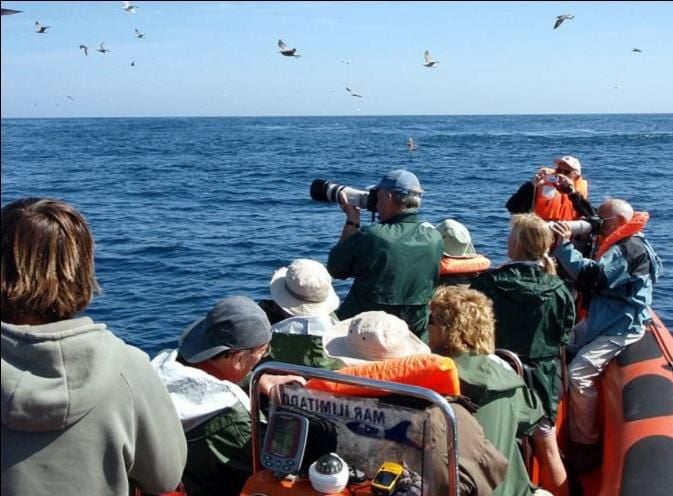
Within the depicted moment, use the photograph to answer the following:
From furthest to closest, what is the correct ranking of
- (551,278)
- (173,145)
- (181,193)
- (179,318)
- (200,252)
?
(173,145) < (181,193) < (200,252) < (179,318) < (551,278)

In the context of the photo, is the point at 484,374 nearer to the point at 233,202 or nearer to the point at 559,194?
the point at 559,194

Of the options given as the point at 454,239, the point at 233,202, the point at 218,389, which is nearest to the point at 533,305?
the point at 454,239

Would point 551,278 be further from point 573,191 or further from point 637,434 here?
point 573,191

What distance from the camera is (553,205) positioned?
5984 millimetres

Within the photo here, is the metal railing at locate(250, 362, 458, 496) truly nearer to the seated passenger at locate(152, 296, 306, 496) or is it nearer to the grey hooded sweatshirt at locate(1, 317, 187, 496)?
the seated passenger at locate(152, 296, 306, 496)

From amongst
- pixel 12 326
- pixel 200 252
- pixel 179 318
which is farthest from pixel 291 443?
pixel 200 252

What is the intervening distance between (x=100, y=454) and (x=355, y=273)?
2406 mm

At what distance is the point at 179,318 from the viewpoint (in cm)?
1002

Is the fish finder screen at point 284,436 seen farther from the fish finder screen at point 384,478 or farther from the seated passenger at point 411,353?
the seated passenger at point 411,353

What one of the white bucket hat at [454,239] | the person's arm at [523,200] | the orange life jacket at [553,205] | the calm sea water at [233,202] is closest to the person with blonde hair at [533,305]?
the white bucket hat at [454,239]

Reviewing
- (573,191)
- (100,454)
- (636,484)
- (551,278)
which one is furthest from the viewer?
(573,191)

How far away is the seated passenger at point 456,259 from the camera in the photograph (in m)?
4.78

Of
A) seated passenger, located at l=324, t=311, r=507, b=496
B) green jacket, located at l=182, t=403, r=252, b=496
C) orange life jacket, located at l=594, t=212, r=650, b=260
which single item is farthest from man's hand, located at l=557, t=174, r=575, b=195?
green jacket, located at l=182, t=403, r=252, b=496

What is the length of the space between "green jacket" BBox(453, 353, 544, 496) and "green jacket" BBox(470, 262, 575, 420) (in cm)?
96
